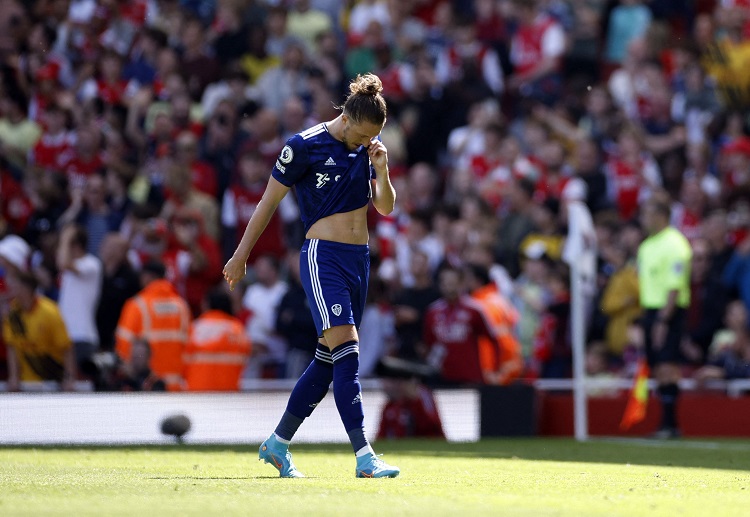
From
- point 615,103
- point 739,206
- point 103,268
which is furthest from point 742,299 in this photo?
point 103,268

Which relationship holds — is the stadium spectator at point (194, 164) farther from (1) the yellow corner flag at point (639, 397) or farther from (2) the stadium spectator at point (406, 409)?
(1) the yellow corner flag at point (639, 397)

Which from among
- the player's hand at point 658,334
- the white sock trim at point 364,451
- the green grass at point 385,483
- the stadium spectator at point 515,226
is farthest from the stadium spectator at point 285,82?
the white sock trim at point 364,451

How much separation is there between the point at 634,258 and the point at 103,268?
20.0 feet

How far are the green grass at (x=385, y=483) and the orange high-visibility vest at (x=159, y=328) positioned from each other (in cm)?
247

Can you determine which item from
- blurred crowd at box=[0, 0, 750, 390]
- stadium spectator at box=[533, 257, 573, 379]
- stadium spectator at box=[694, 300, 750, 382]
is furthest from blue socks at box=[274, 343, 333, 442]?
stadium spectator at box=[533, 257, 573, 379]

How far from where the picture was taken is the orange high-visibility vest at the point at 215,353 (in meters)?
14.1

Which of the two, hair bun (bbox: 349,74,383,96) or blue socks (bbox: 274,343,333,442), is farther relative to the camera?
blue socks (bbox: 274,343,333,442)

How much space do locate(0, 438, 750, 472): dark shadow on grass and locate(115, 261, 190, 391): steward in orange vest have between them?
2.13m

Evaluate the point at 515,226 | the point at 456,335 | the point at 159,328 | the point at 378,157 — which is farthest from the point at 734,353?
the point at 378,157

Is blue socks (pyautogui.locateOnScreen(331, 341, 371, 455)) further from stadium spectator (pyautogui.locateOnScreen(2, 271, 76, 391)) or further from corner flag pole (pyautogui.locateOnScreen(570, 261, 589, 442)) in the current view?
stadium spectator (pyautogui.locateOnScreen(2, 271, 76, 391))

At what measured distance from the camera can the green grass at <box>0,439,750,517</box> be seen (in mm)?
6125

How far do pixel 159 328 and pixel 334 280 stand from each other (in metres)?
6.35

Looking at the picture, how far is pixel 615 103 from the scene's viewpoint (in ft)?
60.3

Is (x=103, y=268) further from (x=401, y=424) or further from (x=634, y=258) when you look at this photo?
(x=634, y=258)
